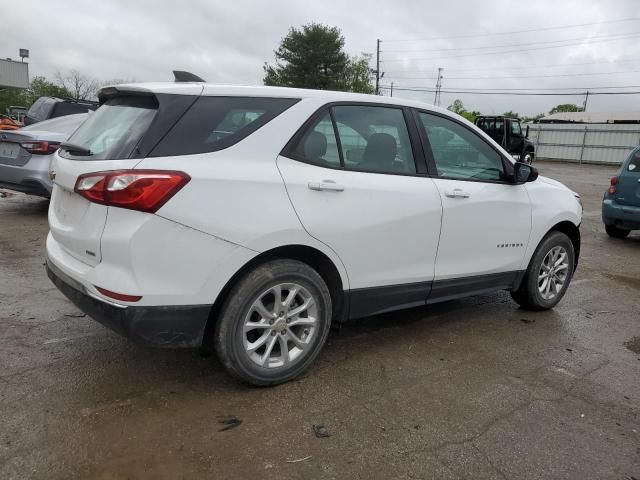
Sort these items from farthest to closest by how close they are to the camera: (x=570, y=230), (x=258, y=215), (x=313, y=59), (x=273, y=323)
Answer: (x=313, y=59)
(x=570, y=230)
(x=273, y=323)
(x=258, y=215)

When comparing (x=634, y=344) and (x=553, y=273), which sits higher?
(x=553, y=273)

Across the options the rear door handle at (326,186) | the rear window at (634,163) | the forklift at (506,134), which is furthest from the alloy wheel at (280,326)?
the forklift at (506,134)

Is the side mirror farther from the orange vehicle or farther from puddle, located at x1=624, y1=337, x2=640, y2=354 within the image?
the orange vehicle

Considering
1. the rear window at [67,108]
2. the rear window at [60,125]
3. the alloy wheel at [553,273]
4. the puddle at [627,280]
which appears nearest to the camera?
the alloy wheel at [553,273]

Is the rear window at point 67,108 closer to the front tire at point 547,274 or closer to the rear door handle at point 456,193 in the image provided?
the rear door handle at point 456,193

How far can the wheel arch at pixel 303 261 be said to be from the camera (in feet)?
9.59

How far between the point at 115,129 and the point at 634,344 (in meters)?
4.13

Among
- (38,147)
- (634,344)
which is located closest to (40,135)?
(38,147)

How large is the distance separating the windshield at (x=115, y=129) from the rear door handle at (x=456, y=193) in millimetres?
2020

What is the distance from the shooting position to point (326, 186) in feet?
10.2

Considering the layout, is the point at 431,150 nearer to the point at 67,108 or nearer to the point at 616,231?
the point at 616,231

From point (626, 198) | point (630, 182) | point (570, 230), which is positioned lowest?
point (626, 198)

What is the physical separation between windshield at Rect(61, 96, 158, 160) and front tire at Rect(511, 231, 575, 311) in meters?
3.39

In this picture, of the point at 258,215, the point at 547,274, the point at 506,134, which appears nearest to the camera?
the point at 258,215
